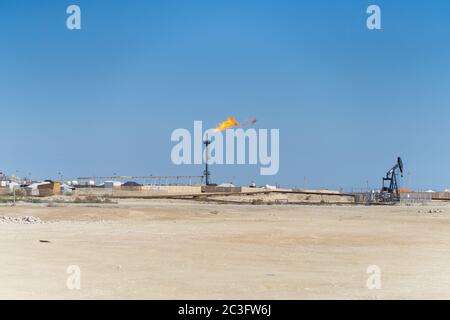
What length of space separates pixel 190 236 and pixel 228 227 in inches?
211

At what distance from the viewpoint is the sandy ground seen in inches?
547

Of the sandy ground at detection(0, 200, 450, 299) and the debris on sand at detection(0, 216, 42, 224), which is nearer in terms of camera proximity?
the sandy ground at detection(0, 200, 450, 299)

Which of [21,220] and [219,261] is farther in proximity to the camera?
[21,220]

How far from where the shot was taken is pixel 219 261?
18.5m

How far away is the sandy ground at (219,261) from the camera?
1389cm

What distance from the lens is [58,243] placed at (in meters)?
22.0

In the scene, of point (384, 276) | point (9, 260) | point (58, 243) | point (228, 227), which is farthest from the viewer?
point (228, 227)

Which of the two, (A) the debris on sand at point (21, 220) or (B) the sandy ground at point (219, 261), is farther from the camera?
(A) the debris on sand at point (21, 220)
